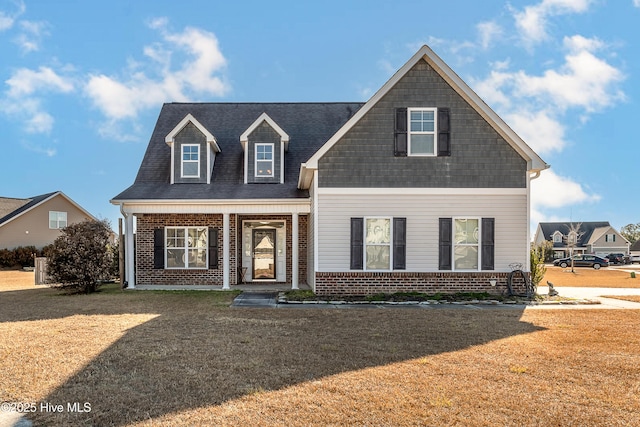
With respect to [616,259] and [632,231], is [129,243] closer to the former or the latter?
[616,259]

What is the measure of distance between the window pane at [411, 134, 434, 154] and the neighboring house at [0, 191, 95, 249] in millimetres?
29885

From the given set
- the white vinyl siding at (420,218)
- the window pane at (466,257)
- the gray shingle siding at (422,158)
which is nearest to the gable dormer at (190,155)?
the gray shingle siding at (422,158)

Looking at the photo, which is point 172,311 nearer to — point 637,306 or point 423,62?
point 423,62

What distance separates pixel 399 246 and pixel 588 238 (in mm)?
68003

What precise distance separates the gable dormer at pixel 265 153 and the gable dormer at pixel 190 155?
148cm

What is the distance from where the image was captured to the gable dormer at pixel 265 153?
667 inches

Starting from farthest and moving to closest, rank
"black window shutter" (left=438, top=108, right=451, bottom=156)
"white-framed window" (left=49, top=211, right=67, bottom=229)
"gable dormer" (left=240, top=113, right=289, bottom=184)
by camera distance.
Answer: "white-framed window" (left=49, top=211, right=67, bottom=229) < "gable dormer" (left=240, top=113, right=289, bottom=184) < "black window shutter" (left=438, top=108, right=451, bottom=156)

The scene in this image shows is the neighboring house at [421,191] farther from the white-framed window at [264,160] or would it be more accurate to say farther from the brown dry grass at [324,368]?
the brown dry grass at [324,368]

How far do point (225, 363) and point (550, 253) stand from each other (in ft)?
217

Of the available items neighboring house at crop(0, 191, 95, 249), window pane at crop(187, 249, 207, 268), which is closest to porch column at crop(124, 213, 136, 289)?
window pane at crop(187, 249, 207, 268)

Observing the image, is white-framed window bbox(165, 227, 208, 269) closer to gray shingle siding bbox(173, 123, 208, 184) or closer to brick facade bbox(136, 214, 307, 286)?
brick facade bbox(136, 214, 307, 286)

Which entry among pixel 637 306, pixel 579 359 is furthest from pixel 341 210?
pixel 637 306

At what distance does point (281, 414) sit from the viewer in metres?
4.50

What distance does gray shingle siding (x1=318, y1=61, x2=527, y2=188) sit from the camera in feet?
45.3
